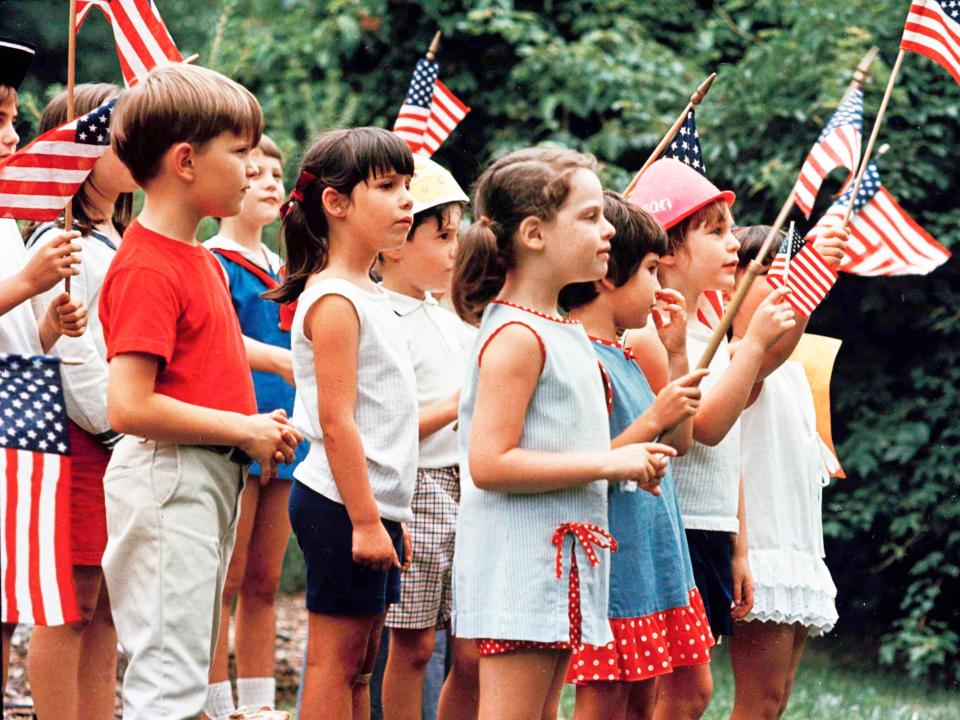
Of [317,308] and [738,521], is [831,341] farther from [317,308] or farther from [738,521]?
[317,308]

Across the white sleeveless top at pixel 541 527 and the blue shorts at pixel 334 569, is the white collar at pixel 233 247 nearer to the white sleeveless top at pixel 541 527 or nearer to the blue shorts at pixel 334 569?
the blue shorts at pixel 334 569

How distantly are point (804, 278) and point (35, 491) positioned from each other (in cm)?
207

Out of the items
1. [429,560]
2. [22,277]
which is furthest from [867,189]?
[22,277]

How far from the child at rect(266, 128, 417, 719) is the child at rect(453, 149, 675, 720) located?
0.30 m

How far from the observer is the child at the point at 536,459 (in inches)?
117

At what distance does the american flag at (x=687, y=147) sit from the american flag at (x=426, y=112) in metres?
1.17

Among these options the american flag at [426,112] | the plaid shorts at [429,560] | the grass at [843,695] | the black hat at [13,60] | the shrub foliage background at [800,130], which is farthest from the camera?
the shrub foliage background at [800,130]

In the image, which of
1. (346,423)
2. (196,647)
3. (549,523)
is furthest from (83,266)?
(549,523)

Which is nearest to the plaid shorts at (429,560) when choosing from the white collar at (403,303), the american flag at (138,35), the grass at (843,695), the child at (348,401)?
the child at (348,401)

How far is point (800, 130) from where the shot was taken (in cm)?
763

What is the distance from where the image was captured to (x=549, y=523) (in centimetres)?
303

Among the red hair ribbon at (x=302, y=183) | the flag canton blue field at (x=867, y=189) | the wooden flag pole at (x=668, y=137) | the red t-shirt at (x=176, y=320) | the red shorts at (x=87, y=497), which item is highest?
the flag canton blue field at (x=867, y=189)

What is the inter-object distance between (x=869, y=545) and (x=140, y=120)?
5.60 metres

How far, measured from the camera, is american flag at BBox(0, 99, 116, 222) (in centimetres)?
332
